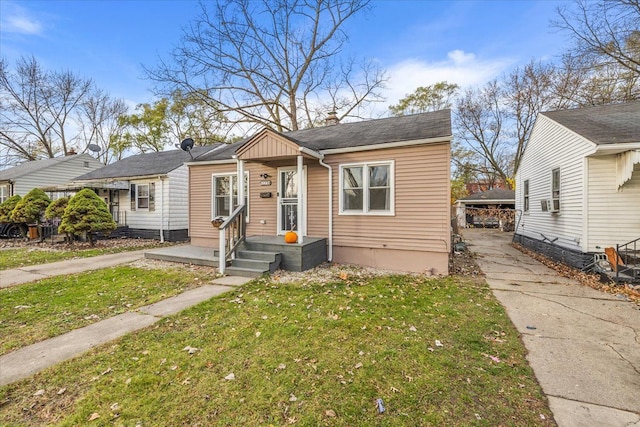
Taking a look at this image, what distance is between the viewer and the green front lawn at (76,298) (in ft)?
12.4

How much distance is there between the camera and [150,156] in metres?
16.1

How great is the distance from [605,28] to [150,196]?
874 inches

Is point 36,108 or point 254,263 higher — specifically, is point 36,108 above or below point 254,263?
above

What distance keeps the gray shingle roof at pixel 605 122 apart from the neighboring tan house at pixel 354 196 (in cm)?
334

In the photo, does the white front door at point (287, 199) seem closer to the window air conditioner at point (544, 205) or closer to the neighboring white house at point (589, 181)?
the neighboring white house at point (589, 181)

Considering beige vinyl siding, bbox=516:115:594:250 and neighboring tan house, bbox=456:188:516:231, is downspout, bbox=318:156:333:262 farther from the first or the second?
neighboring tan house, bbox=456:188:516:231

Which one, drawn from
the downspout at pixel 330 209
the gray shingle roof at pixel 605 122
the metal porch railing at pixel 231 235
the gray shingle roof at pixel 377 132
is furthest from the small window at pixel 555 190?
the metal porch railing at pixel 231 235

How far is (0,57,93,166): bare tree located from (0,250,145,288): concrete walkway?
78.3ft

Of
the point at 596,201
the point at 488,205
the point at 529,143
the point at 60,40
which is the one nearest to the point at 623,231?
the point at 596,201

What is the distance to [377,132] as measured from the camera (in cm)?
820

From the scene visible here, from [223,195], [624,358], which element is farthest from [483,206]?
[624,358]

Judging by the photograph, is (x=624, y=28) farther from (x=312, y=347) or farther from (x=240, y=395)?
(x=240, y=395)

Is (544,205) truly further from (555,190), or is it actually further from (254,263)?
(254,263)

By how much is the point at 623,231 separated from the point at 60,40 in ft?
76.5
